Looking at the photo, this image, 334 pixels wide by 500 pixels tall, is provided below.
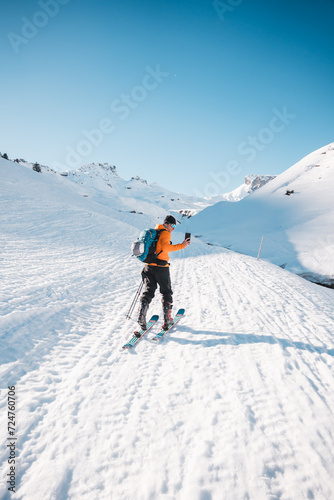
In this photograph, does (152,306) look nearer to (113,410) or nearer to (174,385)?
(174,385)

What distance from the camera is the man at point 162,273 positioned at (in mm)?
4031

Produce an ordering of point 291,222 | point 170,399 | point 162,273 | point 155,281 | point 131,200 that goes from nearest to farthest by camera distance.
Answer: point 170,399 → point 162,273 → point 155,281 → point 291,222 → point 131,200

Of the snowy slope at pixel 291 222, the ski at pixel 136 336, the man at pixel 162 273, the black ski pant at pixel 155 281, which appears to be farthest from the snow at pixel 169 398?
the snowy slope at pixel 291 222

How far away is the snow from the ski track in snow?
1cm

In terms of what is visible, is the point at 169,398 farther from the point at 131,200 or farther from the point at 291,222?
the point at 131,200

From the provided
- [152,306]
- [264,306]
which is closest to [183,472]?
[152,306]

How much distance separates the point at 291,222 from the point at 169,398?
21087 mm

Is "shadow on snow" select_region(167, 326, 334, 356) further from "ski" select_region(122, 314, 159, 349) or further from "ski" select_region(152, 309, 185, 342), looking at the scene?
"ski" select_region(122, 314, 159, 349)

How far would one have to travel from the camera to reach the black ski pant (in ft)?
13.5

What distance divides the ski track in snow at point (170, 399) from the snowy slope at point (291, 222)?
939 centimetres

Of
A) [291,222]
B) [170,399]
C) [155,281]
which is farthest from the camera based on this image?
[291,222]

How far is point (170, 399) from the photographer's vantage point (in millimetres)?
2656

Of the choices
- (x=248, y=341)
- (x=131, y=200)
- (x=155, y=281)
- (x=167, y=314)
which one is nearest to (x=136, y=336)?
(x=167, y=314)

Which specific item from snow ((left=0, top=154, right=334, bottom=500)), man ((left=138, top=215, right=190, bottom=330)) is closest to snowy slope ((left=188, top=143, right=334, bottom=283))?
snow ((left=0, top=154, right=334, bottom=500))
